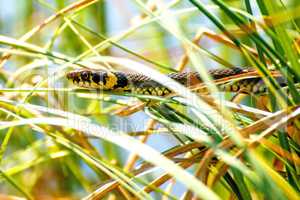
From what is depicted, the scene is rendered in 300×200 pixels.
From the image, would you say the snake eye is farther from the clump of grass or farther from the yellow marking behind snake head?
the clump of grass

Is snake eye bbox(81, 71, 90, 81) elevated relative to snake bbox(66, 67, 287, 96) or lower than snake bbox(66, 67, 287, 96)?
elevated

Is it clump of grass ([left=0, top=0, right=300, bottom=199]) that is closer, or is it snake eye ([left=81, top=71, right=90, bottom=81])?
clump of grass ([left=0, top=0, right=300, bottom=199])

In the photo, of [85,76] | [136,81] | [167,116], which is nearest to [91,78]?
[85,76]

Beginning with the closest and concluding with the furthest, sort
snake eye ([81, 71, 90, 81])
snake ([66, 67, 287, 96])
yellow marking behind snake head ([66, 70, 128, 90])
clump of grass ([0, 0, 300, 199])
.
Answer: clump of grass ([0, 0, 300, 199]), snake ([66, 67, 287, 96]), yellow marking behind snake head ([66, 70, 128, 90]), snake eye ([81, 71, 90, 81])

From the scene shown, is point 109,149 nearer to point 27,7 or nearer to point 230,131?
point 27,7

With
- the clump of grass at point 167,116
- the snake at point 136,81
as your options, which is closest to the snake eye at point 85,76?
the snake at point 136,81

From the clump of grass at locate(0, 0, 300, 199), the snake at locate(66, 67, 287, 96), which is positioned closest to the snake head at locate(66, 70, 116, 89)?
the snake at locate(66, 67, 287, 96)

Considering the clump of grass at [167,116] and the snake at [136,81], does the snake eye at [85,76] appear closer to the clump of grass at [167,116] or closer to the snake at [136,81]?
the snake at [136,81]

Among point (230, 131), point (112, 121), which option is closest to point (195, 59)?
point (230, 131)

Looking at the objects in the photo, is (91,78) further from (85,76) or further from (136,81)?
(136,81)

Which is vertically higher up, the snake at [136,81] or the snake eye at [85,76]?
the snake eye at [85,76]

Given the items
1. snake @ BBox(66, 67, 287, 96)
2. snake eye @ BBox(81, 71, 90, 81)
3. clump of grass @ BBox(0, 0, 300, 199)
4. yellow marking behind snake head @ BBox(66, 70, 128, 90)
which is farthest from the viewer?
snake eye @ BBox(81, 71, 90, 81)
